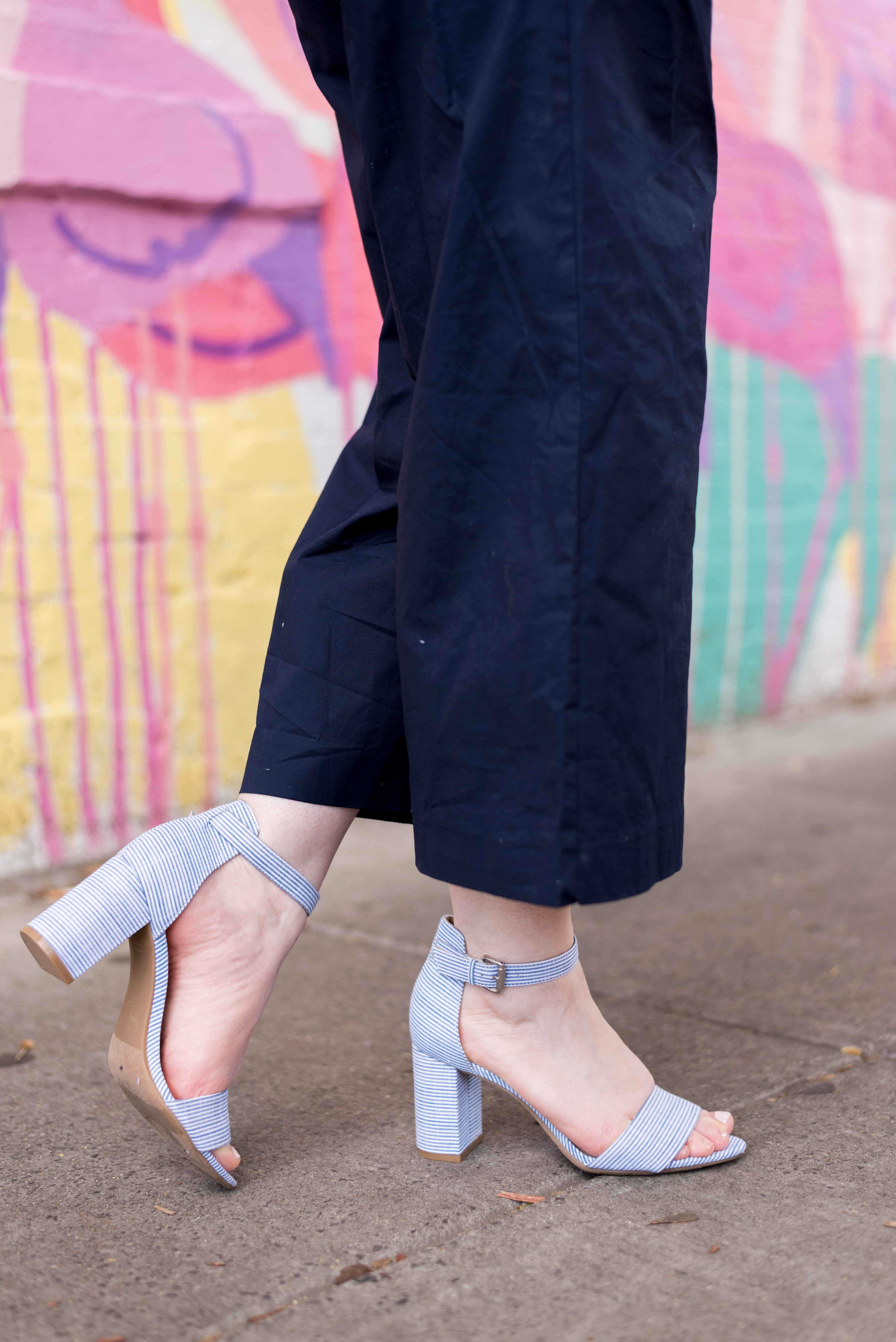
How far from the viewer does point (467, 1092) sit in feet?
4.87

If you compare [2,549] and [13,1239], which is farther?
[2,549]

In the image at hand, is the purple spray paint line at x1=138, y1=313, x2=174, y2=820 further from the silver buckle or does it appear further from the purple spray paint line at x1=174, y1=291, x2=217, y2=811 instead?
the silver buckle

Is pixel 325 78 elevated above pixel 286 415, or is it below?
above

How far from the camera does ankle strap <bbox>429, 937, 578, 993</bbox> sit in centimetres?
139

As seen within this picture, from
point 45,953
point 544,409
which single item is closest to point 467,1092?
point 45,953

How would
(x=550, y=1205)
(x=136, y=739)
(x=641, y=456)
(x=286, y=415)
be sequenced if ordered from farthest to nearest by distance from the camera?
(x=286, y=415) → (x=136, y=739) → (x=550, y=1205) → (x=641, y=456)

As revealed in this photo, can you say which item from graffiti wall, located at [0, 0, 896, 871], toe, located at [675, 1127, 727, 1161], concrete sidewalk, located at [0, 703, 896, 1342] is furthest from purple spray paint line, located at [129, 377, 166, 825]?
toe, located at [675, 1127, 727, 1161]

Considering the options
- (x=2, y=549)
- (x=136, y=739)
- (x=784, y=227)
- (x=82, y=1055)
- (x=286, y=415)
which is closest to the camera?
(x=82, y=1055)

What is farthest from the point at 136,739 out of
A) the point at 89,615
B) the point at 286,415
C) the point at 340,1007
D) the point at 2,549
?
the point at 340,1007

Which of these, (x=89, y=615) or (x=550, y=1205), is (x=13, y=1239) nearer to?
(x=550, y=1205)

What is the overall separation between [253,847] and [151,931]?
0.45 ft

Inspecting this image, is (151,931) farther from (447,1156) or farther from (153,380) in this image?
(153,380)

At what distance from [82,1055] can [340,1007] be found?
39 centimetres

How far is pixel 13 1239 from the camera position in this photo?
1318 mm
